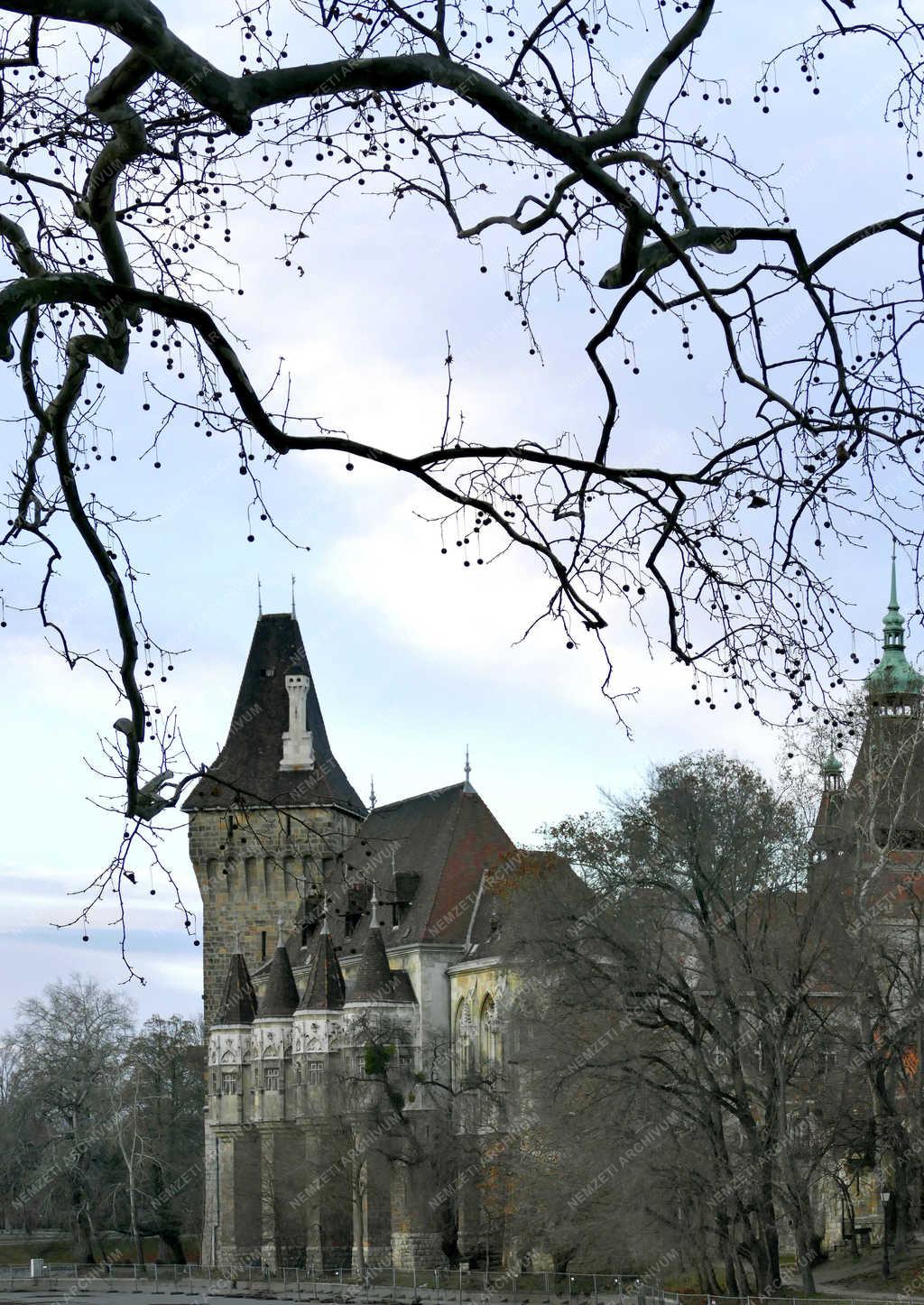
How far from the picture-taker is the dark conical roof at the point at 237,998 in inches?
2751

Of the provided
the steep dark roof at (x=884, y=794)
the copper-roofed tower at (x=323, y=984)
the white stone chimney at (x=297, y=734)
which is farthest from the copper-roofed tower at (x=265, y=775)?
the steep dark roof at (x=884, y=794)

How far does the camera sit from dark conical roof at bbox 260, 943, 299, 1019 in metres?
67.6

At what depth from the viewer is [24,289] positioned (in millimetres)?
5246

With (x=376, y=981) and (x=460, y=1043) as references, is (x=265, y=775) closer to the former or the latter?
(x=376, y=981)

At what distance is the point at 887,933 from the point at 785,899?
376 centimetres

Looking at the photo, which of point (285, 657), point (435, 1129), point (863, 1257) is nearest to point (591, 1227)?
point (863, 1257)

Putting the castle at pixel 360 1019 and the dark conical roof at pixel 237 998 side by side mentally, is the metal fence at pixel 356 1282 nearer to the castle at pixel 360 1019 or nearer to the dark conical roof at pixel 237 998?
the castle at pixel 360 1019

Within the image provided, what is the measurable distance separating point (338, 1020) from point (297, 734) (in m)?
12.9

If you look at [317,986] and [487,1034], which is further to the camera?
[317,986]

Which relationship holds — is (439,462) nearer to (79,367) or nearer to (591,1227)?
(79,367)

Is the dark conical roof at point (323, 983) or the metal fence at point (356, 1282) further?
the dark conical roof at point (323, 983)

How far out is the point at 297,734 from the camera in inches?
2916

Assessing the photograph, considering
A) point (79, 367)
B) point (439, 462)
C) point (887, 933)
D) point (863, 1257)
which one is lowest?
point (863, 1257)

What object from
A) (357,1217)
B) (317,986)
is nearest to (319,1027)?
(317,986)
